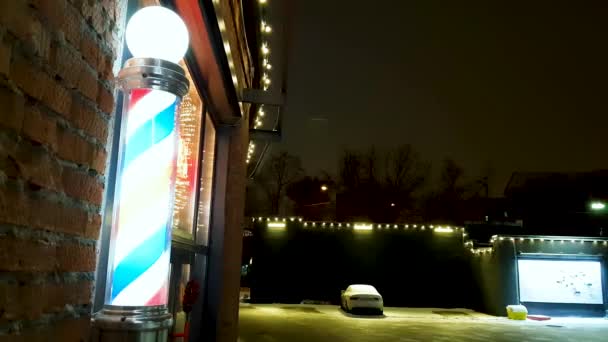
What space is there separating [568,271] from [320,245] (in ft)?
36.4

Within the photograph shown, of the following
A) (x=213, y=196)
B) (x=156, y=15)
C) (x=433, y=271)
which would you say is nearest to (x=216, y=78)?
(x=213, y=196)

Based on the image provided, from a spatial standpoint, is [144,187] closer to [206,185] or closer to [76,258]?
[76,258]

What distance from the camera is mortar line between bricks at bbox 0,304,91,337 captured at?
1260 millimetres

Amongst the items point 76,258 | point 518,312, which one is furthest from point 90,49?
point 518,312

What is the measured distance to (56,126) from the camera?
1.51 meters

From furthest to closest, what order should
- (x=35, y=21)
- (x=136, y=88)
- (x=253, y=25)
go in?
1. (x=253, y=25)
2. (x=136, y=88)
3. (x=35, y=21)

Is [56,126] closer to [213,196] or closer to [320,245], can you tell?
[213,196]

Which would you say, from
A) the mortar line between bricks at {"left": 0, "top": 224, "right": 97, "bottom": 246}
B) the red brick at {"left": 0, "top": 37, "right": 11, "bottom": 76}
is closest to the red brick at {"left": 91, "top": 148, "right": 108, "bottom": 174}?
the mortar line between bricks at {"left": 0, "top": 224, "right": 97, "bottom": 246}

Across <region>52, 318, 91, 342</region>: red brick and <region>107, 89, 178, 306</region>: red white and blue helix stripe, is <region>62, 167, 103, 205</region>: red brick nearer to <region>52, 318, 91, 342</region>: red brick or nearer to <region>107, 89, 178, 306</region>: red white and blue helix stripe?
<region>107, 89, 178, 306</region>: red white and blue helix stripe

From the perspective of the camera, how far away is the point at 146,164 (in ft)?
5.60

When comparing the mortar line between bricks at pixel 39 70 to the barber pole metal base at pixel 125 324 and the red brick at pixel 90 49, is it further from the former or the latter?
the barber pole metal base at pixel 125 324

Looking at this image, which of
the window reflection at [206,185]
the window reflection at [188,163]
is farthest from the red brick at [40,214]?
the window reflection at [206,185]

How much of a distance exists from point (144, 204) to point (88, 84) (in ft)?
1.55

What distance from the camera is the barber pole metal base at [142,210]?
1.66 meters
